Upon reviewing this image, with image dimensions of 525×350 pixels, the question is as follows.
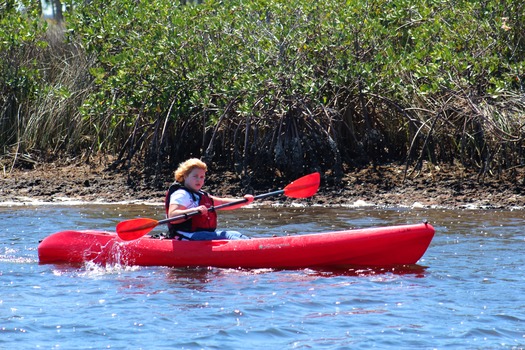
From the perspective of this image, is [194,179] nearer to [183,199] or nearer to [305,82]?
[183,199]

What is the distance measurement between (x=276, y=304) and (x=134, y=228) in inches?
72.4

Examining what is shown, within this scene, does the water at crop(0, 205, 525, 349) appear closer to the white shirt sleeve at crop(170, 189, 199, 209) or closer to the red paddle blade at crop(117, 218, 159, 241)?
the red paddle blade at crop(117, 218, 159, 241)

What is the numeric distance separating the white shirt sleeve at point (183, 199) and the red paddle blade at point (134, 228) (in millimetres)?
257

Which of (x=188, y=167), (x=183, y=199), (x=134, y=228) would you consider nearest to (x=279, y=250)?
(x=183, y=199)

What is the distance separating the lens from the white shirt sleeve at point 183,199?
8.01 meters

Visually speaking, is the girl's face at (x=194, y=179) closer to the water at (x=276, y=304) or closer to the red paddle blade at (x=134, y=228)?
the red paddle blade at (x=134, y=228)

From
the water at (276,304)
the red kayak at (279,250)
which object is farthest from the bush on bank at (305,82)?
the red kayak at (279,250)

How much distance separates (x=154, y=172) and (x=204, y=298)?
577cm

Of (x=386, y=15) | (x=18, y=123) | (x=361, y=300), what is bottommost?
(x=361, y=300)

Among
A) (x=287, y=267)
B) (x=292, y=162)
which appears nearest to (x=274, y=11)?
(x=292, y=162)

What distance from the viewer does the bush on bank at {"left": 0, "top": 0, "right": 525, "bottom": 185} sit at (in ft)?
37.2

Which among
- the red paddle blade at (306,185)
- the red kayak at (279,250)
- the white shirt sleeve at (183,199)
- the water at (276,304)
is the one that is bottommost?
the water at (276,304)

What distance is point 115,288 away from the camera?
7.23 meters

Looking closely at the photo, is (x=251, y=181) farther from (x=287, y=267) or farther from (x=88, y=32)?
(x=287, y=267)
